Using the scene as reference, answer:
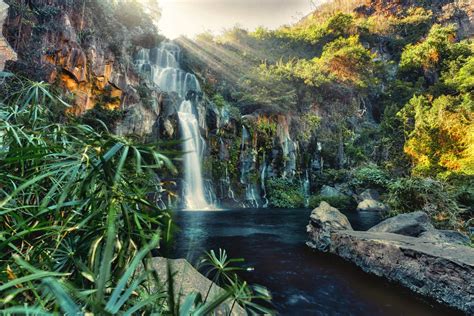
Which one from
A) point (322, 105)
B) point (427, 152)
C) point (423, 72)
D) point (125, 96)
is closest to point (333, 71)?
point (322, 105)

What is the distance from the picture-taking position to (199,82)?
2350cm

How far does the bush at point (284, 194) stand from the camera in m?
20.3

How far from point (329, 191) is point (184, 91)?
1485cm

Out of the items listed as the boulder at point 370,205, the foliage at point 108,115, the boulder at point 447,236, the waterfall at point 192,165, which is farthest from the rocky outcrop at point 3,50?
the boulder at point 370,205

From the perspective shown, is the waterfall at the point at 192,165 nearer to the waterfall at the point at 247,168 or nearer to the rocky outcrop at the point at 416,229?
the waterfall at the point at 247,168

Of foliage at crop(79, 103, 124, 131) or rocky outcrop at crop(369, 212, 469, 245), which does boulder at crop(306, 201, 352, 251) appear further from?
foliage at crop(79, 103, 124, 131)

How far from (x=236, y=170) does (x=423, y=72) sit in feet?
82.8

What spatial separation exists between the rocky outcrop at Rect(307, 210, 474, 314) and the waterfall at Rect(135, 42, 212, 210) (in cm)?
1030

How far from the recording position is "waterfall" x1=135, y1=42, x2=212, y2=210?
17219 mm

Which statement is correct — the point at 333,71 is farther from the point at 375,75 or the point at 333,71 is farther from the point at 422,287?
the point at 422,287

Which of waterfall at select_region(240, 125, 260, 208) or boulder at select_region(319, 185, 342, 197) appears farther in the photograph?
boulder at select_region(319, 185, 342, 197)

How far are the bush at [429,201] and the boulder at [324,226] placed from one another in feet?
15.6

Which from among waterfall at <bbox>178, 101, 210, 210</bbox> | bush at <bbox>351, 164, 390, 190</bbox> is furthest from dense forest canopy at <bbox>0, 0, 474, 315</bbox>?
waterfall at <bbox>178, 101, 210, 210</bbox>

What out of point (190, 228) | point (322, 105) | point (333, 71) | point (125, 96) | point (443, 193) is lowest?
point (190, 228)
